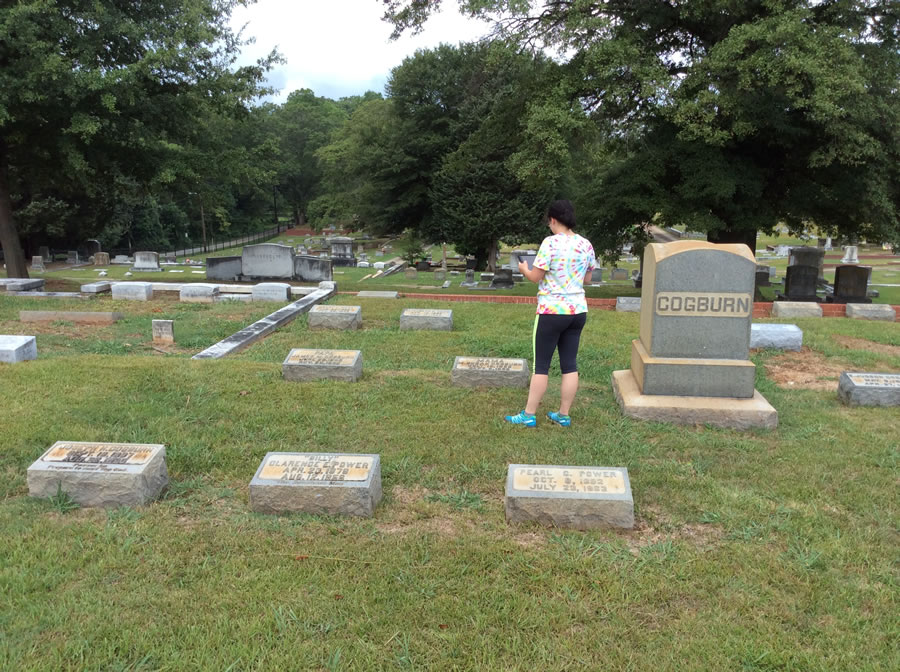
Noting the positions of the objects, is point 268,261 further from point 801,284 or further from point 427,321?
point 801,284

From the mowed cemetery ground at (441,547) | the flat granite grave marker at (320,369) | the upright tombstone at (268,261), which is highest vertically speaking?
the upright tombstone at (268,261)

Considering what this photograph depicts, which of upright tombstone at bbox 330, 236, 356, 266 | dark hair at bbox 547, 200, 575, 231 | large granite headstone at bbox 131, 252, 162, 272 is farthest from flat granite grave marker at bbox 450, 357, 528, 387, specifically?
upright tombstone at bbox 330, 236, 356, 266

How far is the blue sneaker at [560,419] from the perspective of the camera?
5.41 metres

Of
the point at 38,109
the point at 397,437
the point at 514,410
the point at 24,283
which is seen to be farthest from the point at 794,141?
the point at 24,283

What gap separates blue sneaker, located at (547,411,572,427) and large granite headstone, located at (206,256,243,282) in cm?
1529

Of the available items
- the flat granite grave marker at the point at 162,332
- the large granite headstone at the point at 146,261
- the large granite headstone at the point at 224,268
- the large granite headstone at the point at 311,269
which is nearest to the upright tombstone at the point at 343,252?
the large granite headstone at the point at 146,261

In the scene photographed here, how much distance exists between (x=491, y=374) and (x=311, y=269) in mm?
12847

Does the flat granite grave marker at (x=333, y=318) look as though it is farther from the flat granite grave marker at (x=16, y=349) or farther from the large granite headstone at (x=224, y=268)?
the large granite headstone at (x=224, y=268)

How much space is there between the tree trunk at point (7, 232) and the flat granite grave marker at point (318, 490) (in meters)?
15.9

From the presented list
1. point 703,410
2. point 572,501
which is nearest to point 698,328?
point 703,410

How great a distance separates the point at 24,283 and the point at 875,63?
61.4 ft

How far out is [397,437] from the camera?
204 inches

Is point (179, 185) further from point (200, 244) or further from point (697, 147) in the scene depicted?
point (200, 244)

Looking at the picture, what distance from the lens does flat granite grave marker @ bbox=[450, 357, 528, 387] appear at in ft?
21.4
